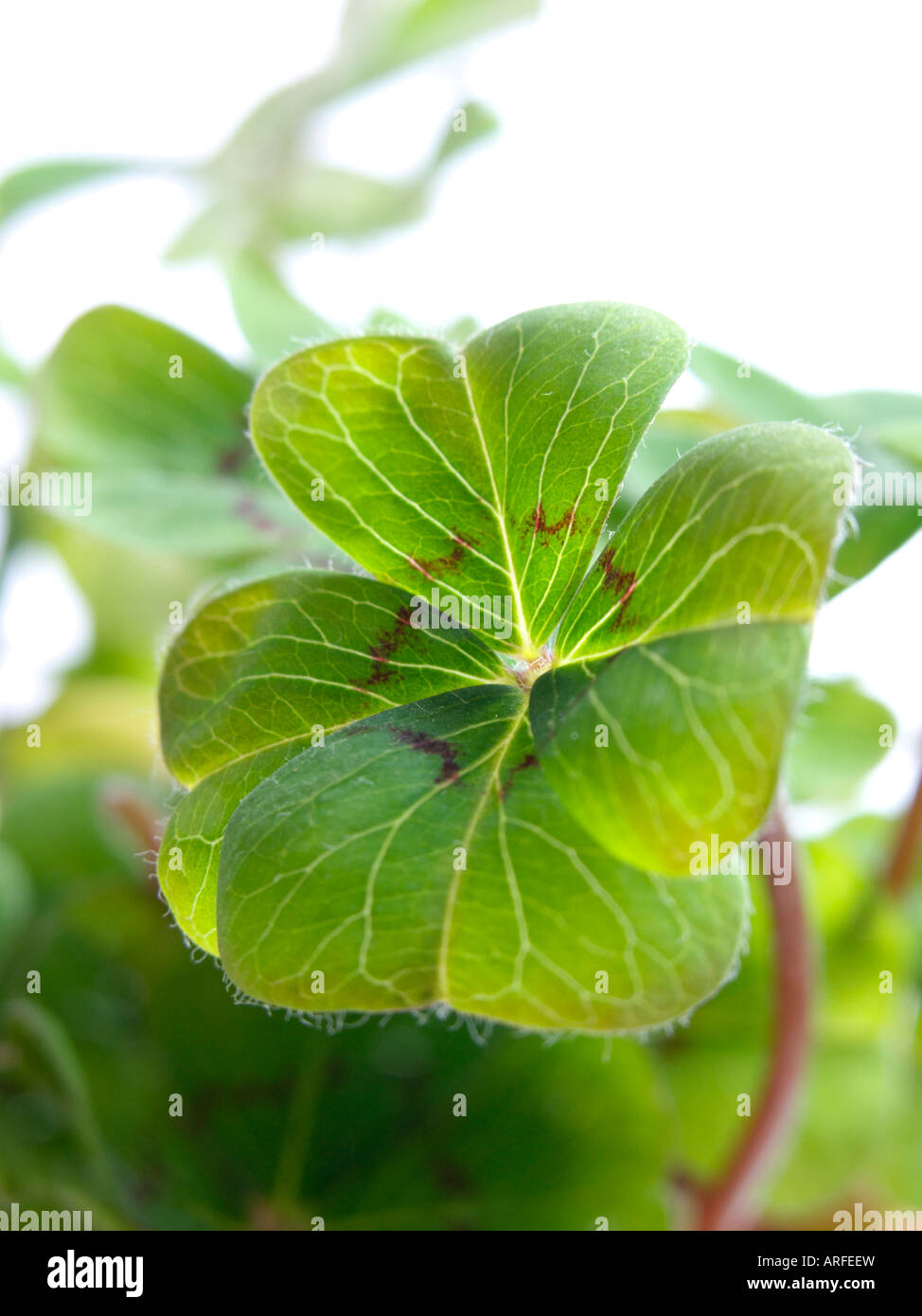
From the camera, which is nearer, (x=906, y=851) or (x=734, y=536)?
(x=734, y=536)

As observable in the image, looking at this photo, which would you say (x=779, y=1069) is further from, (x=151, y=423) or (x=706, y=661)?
(x=151, y=423)

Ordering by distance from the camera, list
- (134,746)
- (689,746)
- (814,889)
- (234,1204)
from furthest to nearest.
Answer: (134,746)
(814,889)
(234,1204)
(689,746)

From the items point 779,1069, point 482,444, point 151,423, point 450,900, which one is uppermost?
point 151,423

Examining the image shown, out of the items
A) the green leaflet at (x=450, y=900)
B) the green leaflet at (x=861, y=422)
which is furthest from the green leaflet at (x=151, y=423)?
the green leaflet at (x=450, y=900)

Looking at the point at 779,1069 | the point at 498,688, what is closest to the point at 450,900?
the point at 498,688
